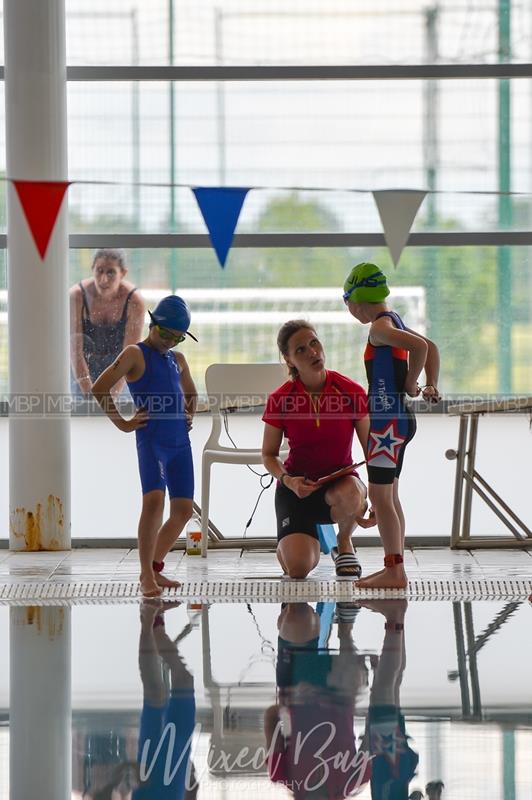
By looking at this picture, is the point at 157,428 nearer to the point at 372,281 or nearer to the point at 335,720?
the point at 372,281

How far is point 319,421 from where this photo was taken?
5.09 meters

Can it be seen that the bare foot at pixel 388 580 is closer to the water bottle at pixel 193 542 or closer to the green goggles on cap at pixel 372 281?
the green goggles on cap at pixel 372 281

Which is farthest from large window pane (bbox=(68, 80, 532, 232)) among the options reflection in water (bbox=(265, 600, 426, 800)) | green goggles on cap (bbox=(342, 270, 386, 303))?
reflection in water (bbox=(265, 600, 426, 800))

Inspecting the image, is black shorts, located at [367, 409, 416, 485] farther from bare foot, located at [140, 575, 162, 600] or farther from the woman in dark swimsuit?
the woman in dark swimsuit

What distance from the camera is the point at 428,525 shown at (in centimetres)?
678

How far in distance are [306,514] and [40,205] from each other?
5.62 ft

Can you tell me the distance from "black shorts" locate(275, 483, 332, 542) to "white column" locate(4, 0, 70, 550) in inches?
54.6

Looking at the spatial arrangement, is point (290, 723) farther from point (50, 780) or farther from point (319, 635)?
point (319, 635)

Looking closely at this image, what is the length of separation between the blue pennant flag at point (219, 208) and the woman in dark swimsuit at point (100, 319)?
2.14m

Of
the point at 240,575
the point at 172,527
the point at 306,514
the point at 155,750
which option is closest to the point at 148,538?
the point at 172,527

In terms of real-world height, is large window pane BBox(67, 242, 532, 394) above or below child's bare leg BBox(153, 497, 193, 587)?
above

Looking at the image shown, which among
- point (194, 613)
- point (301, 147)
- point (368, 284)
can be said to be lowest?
point (194, 613)

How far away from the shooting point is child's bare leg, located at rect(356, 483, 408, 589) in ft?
15.4

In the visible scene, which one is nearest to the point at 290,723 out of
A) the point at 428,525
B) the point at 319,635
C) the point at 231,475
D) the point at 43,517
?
the point at 319,635
